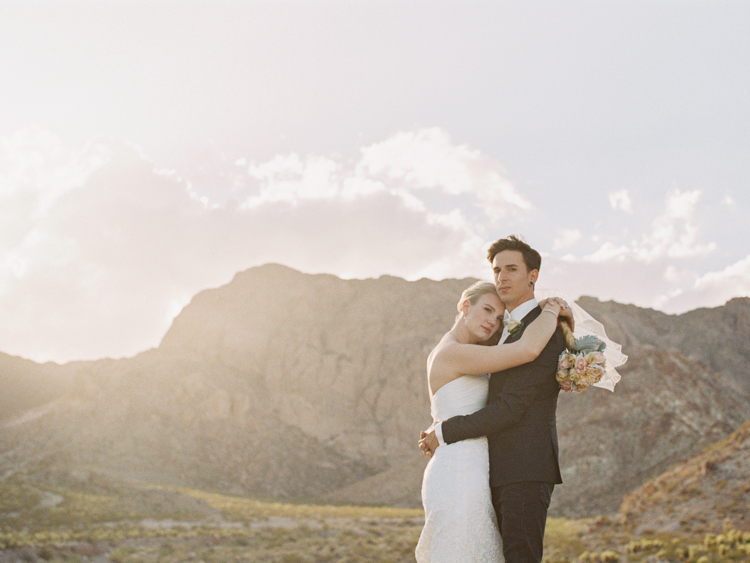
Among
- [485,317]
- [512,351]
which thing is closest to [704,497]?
[485,317]

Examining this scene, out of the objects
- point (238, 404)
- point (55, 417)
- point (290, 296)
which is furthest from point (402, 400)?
point (55, 417)

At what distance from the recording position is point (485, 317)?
4461mm

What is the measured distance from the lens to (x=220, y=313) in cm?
9294

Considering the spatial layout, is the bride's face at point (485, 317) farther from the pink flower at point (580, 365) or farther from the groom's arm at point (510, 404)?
the pink flower at point (580, 365)

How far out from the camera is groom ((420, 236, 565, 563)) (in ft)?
12.6

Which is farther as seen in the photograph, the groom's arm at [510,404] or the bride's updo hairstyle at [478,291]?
the bride's updo hairstyle at [478,291]

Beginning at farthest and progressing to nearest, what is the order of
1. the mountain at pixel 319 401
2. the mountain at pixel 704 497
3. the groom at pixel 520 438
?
the mountain at pixel 319 401
the mountain at pixel 704 497
the groom at pixel 520 438

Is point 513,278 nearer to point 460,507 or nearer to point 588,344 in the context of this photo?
point 588,344

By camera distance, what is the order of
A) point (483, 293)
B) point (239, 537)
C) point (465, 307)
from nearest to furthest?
1. point (483, 293)
2. point (465, 307)
3. point (239, 537)

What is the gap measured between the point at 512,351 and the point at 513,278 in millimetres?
614

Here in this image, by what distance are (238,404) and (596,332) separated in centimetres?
7378

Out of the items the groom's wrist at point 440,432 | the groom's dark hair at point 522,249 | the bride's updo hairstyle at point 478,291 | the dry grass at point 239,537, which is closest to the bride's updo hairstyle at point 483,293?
the bride's updo hairstyle at point 478,291

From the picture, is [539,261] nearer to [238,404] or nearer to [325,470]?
[325,470]

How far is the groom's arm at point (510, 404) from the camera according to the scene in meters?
3.96
